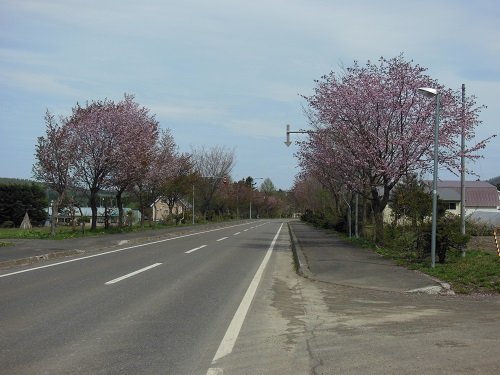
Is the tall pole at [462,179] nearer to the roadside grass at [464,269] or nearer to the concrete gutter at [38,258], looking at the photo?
the roadside grass at [464,269]

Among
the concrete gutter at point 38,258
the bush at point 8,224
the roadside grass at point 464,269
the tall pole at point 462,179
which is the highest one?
the tall pole at point 462,179

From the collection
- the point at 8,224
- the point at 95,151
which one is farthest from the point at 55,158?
the point at 8,224

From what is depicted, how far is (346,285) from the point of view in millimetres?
12172

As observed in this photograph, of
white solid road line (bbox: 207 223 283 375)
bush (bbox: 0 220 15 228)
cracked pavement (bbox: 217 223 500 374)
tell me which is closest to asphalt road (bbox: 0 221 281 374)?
white solid road line (bbox: 207 223 283 375)

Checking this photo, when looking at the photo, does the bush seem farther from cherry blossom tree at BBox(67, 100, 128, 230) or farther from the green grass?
the green grass

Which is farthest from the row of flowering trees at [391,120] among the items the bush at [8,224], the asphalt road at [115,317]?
the bush at [8,224]

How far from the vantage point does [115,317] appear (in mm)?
8008

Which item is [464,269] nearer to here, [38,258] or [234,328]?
[234,328]

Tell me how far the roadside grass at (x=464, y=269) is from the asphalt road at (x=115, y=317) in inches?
183

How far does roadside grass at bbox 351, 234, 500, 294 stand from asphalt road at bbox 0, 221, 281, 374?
466 centimetres

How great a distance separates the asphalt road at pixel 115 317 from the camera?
5719 millimetres

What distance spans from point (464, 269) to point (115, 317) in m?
9.11

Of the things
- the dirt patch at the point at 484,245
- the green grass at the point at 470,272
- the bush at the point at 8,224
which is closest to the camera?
the green grass at the point at 470,272

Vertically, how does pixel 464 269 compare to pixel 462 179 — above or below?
below
